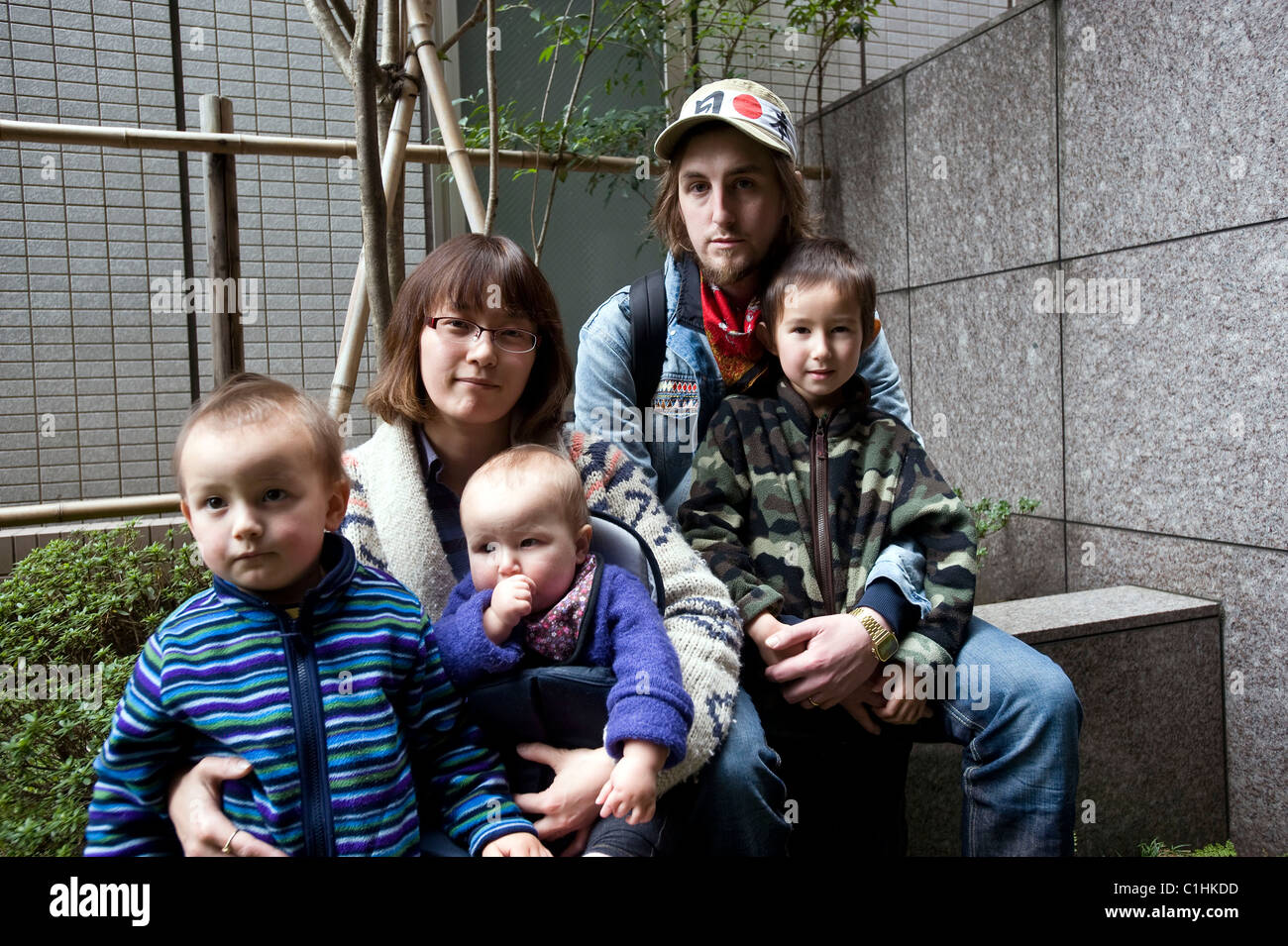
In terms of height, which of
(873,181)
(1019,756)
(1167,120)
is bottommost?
(1019,756)

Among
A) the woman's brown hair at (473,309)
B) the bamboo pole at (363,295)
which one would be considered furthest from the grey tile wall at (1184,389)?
the bamboo pole at (363,295)

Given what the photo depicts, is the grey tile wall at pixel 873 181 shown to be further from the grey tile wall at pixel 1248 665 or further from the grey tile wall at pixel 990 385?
the grey tile wall at pixel 1248 665

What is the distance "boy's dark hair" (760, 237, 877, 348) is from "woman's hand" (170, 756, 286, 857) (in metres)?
1.40

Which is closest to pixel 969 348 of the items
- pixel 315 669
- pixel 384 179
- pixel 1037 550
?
pixel 1037 550

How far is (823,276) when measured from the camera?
6.46 ft

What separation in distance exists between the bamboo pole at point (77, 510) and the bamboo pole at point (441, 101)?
57.6 inches

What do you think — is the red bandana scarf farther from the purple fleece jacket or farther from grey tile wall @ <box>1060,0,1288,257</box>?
grey tile wall @ <box>1060,0,1288,257</box>

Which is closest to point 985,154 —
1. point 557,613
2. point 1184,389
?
point 1184,389

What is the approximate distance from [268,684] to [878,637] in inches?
44.2

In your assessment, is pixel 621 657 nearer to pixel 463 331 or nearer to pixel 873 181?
pixel 463 331

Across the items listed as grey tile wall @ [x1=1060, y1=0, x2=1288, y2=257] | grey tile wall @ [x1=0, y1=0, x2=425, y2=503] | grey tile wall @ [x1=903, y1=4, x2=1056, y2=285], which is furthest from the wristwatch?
grey tile wall @ [x1=0, y1=0, x2=425, y2=503]

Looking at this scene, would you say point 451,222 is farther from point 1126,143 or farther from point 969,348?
point 1126,143

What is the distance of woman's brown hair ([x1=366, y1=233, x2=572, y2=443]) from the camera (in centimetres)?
172

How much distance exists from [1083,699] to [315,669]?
2.34 m
